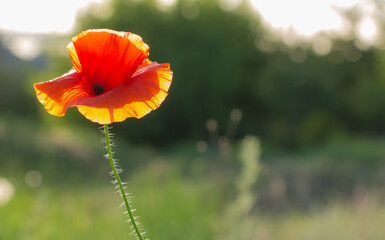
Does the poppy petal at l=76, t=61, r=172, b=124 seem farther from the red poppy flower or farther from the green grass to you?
the green grass

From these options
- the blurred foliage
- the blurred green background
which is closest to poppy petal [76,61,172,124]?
the blurred green background

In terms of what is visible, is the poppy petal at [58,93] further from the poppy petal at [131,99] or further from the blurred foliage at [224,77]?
the blurred foliage at [224,77]

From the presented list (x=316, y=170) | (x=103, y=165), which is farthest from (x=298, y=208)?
(x=103, y=165)

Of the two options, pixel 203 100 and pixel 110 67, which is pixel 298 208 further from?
pixel 110 67

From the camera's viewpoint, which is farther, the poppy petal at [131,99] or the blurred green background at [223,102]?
the blurred green background at [223,102]

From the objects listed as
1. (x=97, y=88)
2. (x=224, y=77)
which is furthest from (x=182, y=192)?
(x=224, y=77)

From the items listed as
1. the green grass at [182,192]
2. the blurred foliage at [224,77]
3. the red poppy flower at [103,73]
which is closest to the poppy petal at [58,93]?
the red poppy flower at [103,73]

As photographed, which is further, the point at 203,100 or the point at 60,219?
the point at 203,100
